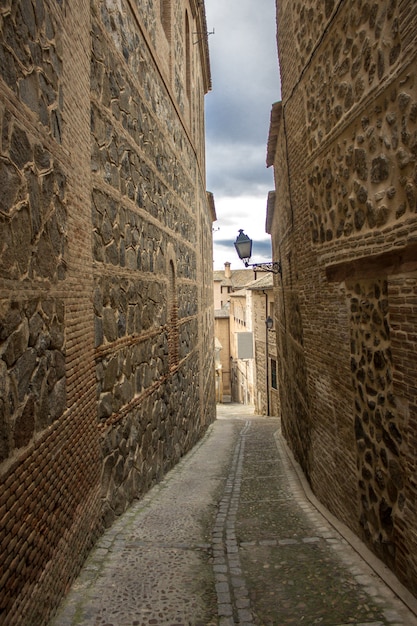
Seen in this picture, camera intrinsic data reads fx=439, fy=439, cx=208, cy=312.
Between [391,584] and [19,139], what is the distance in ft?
12.5

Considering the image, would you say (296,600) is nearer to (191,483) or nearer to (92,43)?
(191,483)

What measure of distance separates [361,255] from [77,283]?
235cm

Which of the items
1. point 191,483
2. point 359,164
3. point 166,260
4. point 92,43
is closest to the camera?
point 359,164

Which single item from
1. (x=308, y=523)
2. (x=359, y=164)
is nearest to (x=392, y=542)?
(x=308, y=523)

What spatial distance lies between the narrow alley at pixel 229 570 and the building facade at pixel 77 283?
261 millimetres

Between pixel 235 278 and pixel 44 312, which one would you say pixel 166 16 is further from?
pixel 235 278

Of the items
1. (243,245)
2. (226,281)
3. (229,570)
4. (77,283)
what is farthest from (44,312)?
(226,281)

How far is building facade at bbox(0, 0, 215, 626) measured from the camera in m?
2.47

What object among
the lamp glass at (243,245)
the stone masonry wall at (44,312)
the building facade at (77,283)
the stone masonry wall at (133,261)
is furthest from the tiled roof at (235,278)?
the stone masonry wall at (44,312)

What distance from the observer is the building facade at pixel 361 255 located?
9.76 feet

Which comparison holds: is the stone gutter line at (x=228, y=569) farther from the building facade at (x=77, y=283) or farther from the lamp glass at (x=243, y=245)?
the lamp glass at (x=243, y=245)

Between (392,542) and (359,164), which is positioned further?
(359,164)

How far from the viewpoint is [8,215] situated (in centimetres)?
242

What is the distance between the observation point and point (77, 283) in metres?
3.52
